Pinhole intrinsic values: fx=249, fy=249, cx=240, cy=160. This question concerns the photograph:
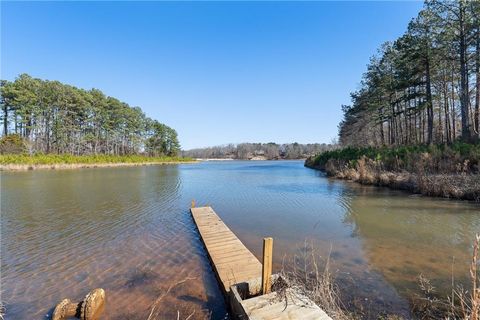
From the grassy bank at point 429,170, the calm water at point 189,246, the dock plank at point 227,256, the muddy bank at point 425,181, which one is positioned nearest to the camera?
the calm water at point 189,246

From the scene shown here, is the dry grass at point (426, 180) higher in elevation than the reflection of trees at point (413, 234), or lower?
higher

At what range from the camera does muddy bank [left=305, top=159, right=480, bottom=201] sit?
10.9 metres

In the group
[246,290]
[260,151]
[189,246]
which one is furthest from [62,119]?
[260,151]

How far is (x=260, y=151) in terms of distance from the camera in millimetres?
129125

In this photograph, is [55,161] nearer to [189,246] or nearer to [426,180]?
[189,246]

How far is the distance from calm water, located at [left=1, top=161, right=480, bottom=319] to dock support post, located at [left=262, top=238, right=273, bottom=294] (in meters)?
0.88

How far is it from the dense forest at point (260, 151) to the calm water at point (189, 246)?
333 ft

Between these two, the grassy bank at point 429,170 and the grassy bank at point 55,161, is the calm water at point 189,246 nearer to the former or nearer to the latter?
the grassy bank at point 429,170

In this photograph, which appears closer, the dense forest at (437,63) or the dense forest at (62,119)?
the dense forest at (437,63)

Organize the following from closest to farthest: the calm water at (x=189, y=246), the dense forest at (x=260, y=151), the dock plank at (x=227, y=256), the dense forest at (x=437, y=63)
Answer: the calm water at (x=189, y=246) → the dock plank at (x=227, y=256) → the dense forest at (x=437, y=63) → the dense forest at (x=260, y=151)

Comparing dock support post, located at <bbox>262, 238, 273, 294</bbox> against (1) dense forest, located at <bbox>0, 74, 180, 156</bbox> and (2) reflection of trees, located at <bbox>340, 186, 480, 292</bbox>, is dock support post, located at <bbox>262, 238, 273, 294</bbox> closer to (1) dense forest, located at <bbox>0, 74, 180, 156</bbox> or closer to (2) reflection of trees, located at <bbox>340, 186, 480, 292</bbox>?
(2) reflection of trees, located at <bbox>340, 186, 480, 292</bbox>

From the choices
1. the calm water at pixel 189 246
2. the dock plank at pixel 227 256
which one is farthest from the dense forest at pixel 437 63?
the dock plank at pixel 227 256

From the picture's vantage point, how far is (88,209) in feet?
34.3

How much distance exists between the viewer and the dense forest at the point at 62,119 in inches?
1517
